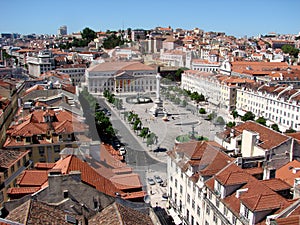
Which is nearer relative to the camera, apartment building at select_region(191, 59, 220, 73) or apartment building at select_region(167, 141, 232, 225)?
apartment building at select_region(167, 141, 232, 225)

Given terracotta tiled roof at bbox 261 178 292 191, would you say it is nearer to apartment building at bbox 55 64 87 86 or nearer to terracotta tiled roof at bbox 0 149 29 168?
terracotta tiled roof at bbox 0 149 29 168

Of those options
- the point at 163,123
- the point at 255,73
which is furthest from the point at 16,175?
the point at 255,73

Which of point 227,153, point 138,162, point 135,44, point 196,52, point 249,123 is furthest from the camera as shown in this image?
point 135,44

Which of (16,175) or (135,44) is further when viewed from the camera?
(135,44)

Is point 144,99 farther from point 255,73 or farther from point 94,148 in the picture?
point 94,148

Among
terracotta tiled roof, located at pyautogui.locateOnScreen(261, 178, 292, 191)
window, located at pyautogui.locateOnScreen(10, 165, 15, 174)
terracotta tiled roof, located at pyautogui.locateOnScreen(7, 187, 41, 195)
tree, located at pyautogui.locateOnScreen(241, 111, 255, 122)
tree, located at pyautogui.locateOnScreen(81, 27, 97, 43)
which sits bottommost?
tree, located at pyautogui.locateOnScreen(241, 111, 255, 122)

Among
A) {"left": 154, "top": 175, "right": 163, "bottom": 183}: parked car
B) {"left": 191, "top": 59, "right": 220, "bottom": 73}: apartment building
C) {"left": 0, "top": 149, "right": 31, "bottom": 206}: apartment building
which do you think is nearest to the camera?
{"left": 0, "top": 149, "right": 31, "bottom": 206}: apartment building

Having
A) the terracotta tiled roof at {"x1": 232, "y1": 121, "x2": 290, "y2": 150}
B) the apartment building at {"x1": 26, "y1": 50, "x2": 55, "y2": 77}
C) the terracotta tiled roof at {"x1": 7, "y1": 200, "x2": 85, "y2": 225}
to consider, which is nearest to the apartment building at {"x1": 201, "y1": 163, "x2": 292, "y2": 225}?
the terracotta tiled roof at {"x1": 232, "y1": 121, "x2": 290, "y2": 150}

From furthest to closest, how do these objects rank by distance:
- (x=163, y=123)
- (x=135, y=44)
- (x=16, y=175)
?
(x=135, y=44)
(x=163, y=123)
(x=16, y=175)
